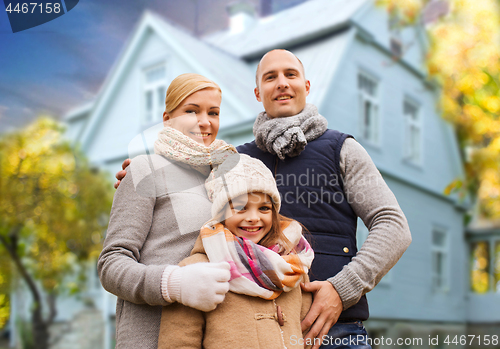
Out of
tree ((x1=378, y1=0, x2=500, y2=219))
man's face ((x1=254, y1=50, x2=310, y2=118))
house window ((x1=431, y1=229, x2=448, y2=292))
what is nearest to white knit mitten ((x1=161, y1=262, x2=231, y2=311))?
man's face ((x1=254, y1=50, x2=310, y2=118))

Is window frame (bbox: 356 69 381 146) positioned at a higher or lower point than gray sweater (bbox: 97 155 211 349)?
higher

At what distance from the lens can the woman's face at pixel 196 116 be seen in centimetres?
163

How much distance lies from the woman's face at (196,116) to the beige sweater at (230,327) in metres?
0.47

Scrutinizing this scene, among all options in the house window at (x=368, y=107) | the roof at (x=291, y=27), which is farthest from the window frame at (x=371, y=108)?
the roof at (x=291, y=27)

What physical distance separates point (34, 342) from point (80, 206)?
2.55 metres

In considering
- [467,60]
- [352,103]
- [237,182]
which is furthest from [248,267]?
[467,60]

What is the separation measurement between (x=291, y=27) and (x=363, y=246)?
22.2ft

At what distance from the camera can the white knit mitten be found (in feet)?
4.20

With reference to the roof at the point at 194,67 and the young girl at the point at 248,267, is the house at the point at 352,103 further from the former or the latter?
the young girl at the point at 248,267

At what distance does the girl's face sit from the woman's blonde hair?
0.43 metres

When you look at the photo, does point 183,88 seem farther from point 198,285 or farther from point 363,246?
point 363,246

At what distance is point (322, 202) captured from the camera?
176cm

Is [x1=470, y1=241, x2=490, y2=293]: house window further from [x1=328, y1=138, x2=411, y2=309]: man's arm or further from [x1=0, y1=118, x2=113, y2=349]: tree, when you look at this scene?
[x1=328, y1=138, x2=411, y2=309]: man's arm

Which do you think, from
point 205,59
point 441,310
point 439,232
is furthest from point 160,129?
point 439,232
